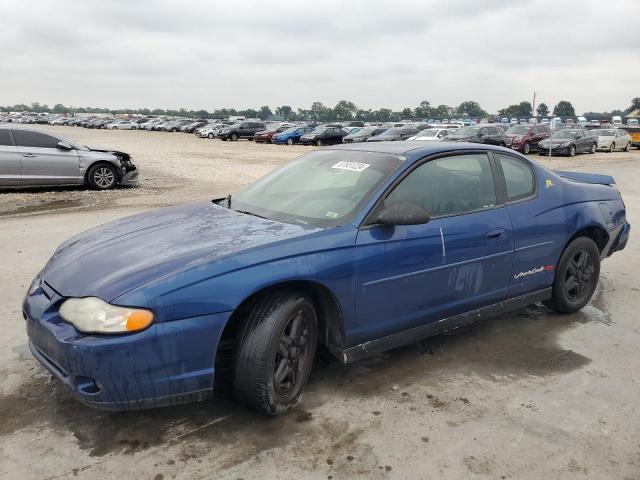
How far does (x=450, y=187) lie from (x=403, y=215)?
2.51 feet

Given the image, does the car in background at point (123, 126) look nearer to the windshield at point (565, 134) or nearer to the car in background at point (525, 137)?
the car in background at point (525, 137)

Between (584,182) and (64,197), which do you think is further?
(64,197)

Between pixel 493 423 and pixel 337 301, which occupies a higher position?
pixel 337 301

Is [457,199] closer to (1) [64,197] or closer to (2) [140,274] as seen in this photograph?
(2) [140,274]

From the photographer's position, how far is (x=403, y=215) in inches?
131

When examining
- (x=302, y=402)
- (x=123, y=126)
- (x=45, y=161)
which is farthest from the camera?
(x=123, y=126)

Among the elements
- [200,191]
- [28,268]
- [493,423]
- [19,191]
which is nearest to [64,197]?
[19,191]

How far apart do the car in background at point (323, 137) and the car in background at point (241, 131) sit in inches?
287

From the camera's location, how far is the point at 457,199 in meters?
3.93

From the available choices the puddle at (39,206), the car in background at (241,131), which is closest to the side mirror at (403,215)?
the puddle at (39,206)

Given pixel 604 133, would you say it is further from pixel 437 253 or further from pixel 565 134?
pixel 437 253

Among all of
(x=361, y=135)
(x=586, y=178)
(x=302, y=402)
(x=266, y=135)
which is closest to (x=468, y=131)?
(x=361, y=135)

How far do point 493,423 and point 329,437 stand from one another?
940 millimetres

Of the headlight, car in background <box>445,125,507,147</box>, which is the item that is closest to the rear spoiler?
the headlight
